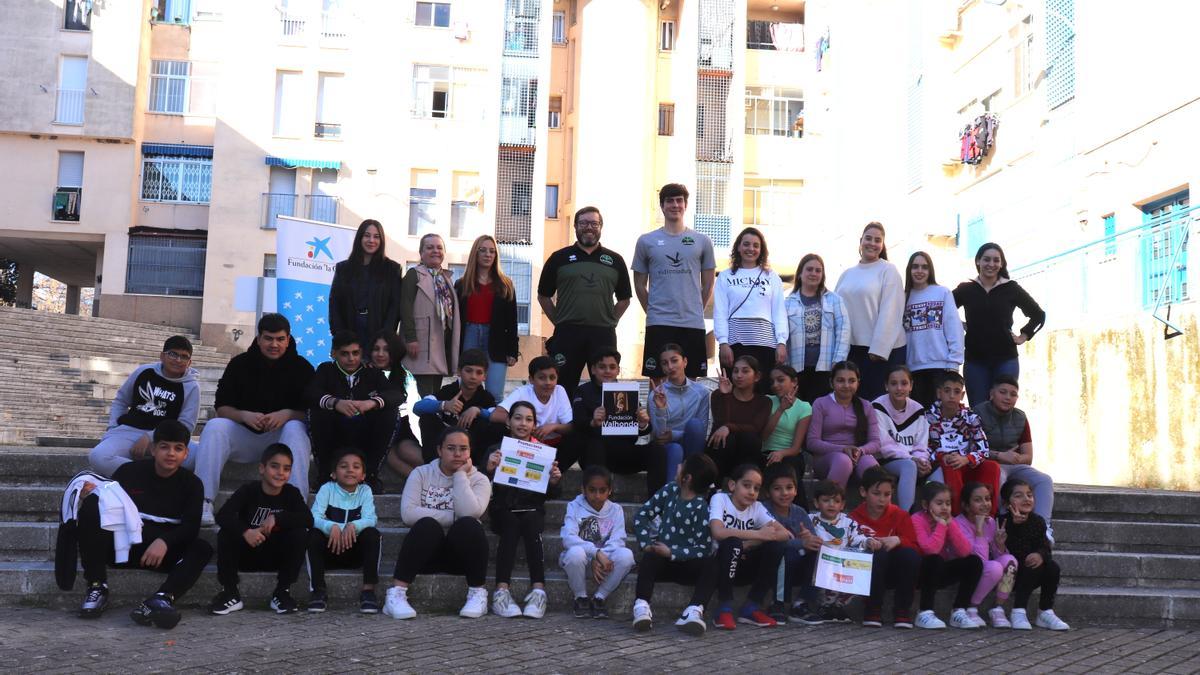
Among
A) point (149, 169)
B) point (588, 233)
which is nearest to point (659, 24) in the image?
point (149, 169)

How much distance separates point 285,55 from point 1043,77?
22.8 meters

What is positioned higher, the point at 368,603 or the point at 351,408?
the point at 351,408

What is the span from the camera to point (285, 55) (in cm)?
3622

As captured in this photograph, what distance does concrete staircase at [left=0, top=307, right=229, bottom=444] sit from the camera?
66.3 ft

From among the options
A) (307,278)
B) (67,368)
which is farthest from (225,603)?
(67,368)

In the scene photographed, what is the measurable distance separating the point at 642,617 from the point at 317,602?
6.52ft

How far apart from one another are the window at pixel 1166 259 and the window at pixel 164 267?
2834 cm

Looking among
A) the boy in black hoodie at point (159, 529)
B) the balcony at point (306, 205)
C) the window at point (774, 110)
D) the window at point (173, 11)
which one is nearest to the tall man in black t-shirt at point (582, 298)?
the boy in black hoodie at point (159, 529)

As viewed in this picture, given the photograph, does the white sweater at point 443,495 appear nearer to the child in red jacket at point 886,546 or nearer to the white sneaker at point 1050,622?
the child in red jacket at point 886,546

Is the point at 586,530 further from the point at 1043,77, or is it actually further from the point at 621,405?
the point at 1043,77

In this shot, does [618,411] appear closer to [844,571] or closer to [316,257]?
[844,571]

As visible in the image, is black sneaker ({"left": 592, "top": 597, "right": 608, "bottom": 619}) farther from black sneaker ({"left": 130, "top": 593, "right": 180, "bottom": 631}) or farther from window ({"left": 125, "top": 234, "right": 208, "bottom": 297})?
window ({"left": 125, "top": 234, "right": 208, "bottom": 297})

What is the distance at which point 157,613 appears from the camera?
6637 mm

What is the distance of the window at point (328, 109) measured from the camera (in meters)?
36.3
